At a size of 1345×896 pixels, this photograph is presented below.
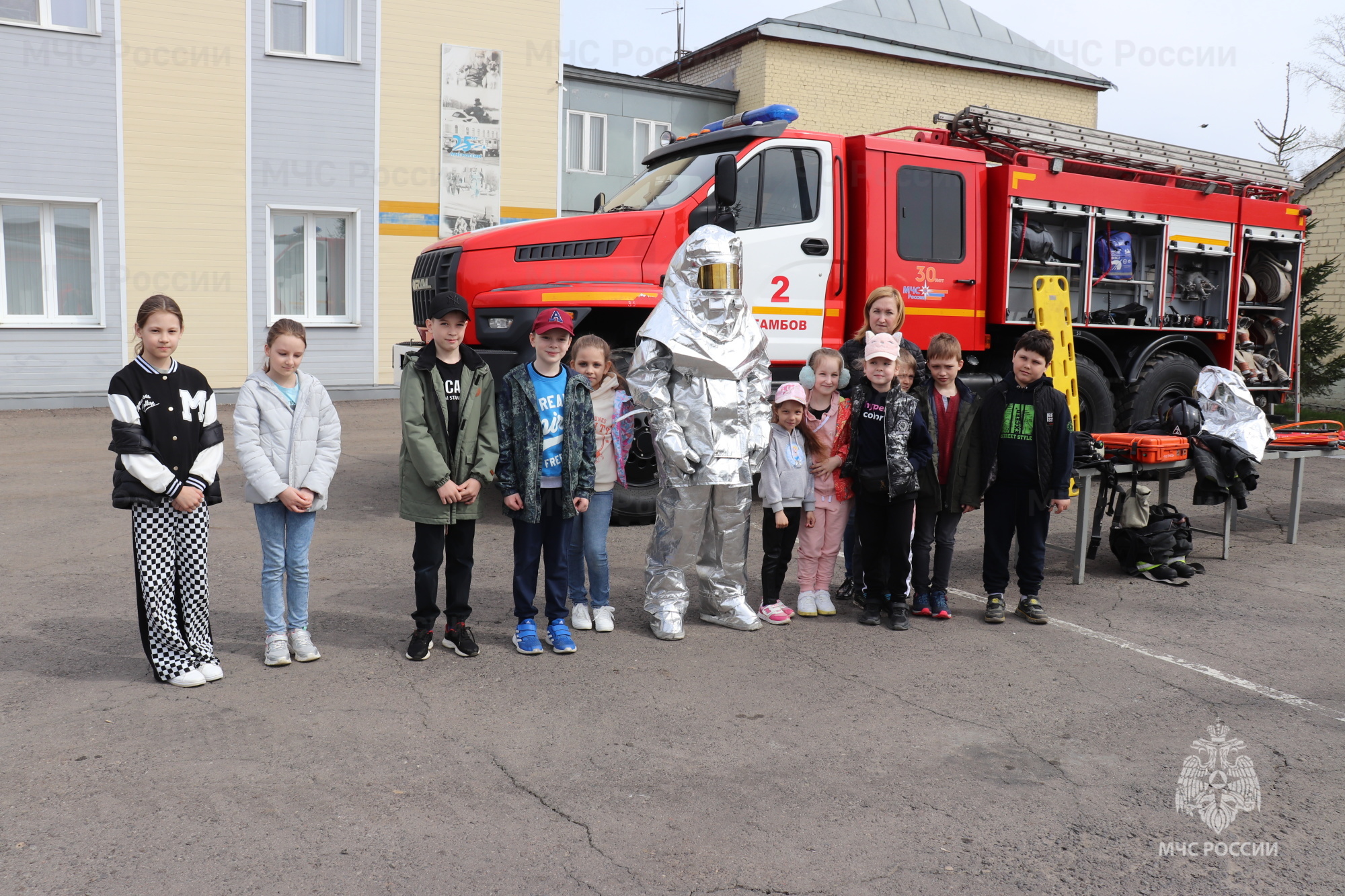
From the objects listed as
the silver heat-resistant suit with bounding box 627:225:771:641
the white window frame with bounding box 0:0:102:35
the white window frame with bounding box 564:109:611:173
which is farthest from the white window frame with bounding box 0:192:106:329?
the silver heat-resistant suit with bounding box 627:225:771:641

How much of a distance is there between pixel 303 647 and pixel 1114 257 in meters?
8.48

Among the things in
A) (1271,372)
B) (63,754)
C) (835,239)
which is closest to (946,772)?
(63,754)

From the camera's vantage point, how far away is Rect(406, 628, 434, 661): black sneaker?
4.89 meters

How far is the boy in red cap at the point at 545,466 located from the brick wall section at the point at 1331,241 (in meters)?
20.7

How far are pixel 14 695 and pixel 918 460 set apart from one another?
4346 millimetres

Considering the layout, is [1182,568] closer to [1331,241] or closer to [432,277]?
[432,277]

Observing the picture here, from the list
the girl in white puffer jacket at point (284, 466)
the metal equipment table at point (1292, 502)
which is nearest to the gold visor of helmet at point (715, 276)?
the girl in white puffer jacket at point (284, 466)

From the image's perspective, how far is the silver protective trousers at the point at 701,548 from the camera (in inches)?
215

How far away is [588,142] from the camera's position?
22.6m

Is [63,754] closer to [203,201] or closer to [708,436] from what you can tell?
[708,436]

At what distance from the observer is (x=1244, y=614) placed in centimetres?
614

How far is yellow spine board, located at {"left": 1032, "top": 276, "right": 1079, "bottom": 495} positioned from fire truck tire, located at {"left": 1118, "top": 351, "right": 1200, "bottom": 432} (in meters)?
1.78

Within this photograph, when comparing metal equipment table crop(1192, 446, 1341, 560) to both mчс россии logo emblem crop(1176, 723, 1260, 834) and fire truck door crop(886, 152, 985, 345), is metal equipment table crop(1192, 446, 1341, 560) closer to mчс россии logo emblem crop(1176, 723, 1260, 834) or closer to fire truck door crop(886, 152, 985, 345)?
fire truck door crop(886, 152, 985, 345)

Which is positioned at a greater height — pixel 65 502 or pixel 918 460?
pixel 918 460
